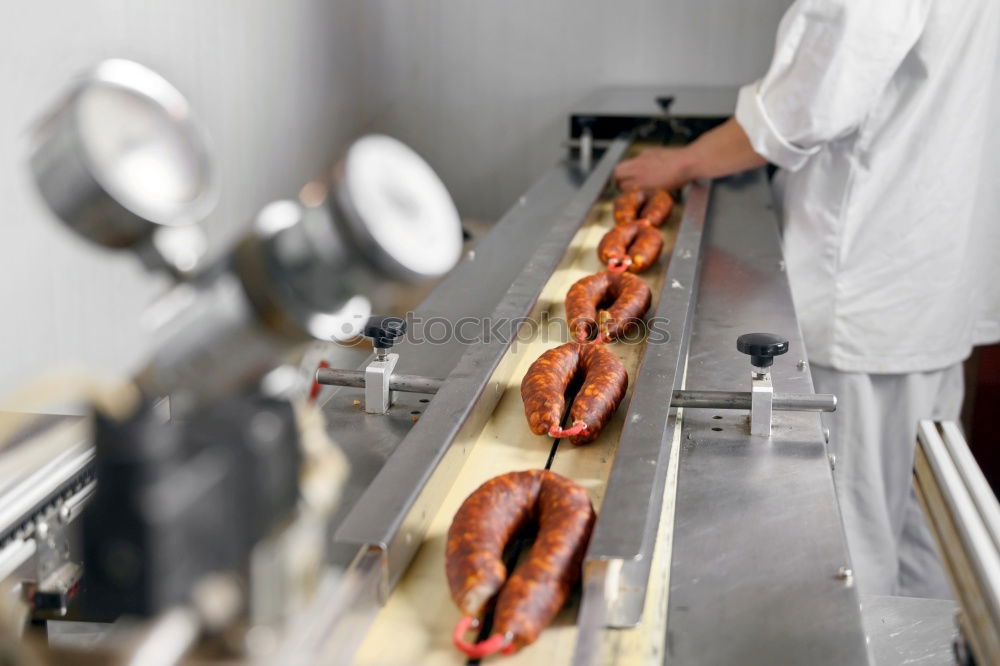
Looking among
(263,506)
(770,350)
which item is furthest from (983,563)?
(263,506)

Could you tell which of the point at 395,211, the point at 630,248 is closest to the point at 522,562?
the point at 395,211

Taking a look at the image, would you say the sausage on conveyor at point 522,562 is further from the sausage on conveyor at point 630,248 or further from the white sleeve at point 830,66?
the white sleeve at point 830,66

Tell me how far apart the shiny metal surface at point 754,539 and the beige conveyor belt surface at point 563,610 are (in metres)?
0.03

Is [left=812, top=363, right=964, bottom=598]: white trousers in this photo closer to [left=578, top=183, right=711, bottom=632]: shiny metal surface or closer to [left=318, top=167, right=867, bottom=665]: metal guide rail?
[left=318, top=167, right=867, bottom=665]: metal guide rail

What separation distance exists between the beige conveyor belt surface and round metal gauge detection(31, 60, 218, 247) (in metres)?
0.62

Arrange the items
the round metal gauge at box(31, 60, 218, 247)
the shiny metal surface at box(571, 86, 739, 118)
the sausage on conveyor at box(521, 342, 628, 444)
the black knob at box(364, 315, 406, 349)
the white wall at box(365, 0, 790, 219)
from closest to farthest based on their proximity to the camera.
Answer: the round metal gauge at box(31, 60, 218, 247), the sausage on conveyor at box(521, 342, 628, 444), the black knob at box(364, 315, 406, 349), the shiny metal surface at box(571, 86, 739, 118), the white wall at box(365, 0, 790, 219)

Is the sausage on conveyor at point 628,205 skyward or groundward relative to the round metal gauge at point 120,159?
groundward

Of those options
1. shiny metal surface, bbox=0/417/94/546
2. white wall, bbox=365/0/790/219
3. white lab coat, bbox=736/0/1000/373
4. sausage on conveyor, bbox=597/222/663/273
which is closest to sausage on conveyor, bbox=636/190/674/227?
sausage on conveyor, bbox=597/222/663/273

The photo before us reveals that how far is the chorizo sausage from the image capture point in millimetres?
2451

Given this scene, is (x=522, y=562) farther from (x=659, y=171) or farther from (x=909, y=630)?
(x=659, y=171)

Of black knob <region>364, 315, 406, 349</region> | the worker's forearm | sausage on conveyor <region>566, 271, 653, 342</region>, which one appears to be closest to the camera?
black knob <region>364, 315, 406, 349</region>

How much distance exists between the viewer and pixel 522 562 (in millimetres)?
1100

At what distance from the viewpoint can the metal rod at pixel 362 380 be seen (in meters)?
1.50

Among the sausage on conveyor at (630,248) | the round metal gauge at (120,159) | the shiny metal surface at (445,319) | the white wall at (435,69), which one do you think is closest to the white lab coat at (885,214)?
the sausage on conveyor at (630,248)
